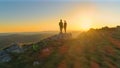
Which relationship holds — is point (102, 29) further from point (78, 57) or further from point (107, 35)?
point (78, 57)

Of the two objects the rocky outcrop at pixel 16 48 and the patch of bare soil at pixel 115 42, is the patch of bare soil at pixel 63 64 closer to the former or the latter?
the rocky outcrop at pixel 16 48

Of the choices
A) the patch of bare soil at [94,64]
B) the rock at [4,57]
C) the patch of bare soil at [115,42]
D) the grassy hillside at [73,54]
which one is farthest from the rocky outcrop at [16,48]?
the patch of bare soil at [94,64]

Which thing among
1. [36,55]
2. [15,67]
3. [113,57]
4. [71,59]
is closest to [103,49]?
[113,57]

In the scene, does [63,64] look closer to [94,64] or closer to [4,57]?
[94,64]

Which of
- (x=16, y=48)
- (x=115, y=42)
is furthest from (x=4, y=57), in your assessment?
(x=115, y=42)

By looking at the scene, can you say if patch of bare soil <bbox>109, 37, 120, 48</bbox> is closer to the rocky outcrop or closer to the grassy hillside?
the grassy hillside

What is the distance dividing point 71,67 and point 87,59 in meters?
5.40

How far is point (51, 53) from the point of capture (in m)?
71.0

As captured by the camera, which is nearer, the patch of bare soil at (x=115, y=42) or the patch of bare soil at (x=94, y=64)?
the patch of bare soil at (x=94, y=64)

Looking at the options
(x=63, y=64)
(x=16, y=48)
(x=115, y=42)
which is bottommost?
(x=63, y=64)

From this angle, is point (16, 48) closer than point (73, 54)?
No

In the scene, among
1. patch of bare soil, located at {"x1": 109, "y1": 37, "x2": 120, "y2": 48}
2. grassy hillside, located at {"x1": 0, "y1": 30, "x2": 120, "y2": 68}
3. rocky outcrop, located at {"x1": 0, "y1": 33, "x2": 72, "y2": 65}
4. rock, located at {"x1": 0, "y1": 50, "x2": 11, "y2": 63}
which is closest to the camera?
grassy hillside, located at {"x1": 0, "y1": 30, "x2": 120, "y2": 68}

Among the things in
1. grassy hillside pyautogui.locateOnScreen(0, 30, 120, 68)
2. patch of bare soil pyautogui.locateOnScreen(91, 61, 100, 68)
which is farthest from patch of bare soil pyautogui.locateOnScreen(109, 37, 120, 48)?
patch of bare soil pyautogui.locateOnScreen(91, 61, 100, 68)

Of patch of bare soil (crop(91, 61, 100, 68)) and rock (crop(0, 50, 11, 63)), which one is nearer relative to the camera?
patch of bare soil (crop(91, 61, 100, 68))
